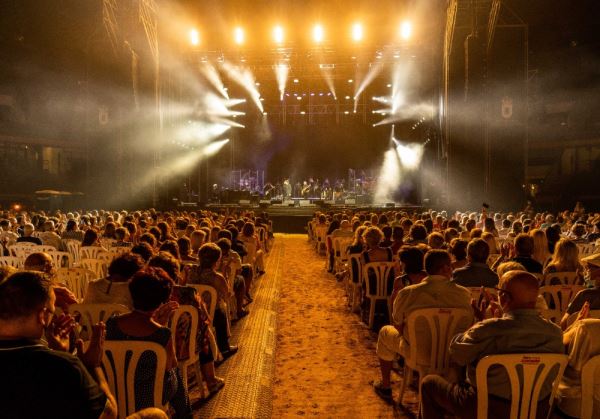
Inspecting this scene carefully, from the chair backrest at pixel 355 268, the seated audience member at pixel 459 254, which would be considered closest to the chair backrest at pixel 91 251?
the chair backrest at pixel 355 268

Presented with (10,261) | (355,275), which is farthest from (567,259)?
(10,261)

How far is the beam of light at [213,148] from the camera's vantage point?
87.8 ft

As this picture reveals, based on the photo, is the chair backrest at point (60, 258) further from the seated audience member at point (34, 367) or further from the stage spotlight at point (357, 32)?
the stage spotlight at point (357, 32)

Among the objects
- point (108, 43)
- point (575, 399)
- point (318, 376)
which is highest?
point (108, 43)

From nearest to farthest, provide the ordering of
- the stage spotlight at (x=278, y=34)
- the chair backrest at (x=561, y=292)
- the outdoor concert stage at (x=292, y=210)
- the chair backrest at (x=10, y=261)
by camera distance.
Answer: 1. the chair backrest at (x=561, y=292)
2. the chair backrest at (x=10, y=261)
3. the stage spotlight at (x=278, y=34)
4. the outdoor concert stage at (x=292, y=210)

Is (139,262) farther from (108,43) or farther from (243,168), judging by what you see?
(243,168)

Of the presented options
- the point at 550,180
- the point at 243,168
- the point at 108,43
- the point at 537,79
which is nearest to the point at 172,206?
the point at 108,43

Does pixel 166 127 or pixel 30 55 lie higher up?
pixel 30 55

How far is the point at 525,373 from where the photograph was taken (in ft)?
8.50

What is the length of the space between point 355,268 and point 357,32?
13540 mm

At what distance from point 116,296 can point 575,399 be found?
3.01 metres

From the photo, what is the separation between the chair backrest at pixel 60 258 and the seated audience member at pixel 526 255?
5520 mm

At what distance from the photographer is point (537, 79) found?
27.2 metres

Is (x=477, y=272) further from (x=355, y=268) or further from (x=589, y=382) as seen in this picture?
(x=355, y=268)
